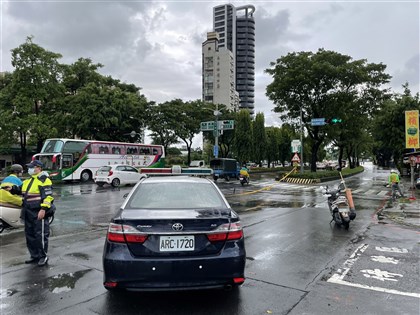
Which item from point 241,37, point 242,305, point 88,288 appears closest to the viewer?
point 242,305

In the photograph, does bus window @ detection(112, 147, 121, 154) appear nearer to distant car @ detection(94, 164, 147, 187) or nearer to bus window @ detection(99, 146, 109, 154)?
bus window @ detection(99, 146, 109, 154)

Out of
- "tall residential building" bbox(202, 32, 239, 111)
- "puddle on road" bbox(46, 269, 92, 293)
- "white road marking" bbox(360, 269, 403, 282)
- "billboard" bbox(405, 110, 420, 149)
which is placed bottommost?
"white road marking" bbox(360, 269, 403, 282)

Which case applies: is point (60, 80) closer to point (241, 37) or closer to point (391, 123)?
point (391, 123)

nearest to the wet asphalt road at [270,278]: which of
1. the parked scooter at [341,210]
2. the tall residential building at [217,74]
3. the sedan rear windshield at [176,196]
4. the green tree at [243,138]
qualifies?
the parked scooter at [341,210]

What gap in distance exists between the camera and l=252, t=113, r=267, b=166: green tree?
4775cm

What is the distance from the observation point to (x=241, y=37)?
14000 cm

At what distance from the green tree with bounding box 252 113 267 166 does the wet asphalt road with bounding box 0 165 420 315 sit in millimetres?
39188

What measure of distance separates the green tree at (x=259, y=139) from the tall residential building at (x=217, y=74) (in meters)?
67.9

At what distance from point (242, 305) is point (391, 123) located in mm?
28539

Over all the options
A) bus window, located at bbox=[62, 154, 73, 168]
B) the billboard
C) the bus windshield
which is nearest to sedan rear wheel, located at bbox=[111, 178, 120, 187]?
bus window, located at bbox=[62, 154, 73, 168]

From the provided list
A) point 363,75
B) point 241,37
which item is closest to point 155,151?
point 363,75

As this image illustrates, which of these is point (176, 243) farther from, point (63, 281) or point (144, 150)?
point (144, 150)

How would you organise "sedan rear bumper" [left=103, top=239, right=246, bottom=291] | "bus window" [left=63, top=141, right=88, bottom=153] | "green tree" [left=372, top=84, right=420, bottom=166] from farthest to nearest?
"green tree" [left=372, top=84, right=420, bottom=166], "bus window" [left=63, top=141, right=88, bottom=153], "sedan rear bumper" [left=103, top=239, right=246, bottom=291]

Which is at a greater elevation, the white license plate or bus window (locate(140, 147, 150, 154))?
bus window (locate(140, 147, 150, 154))
